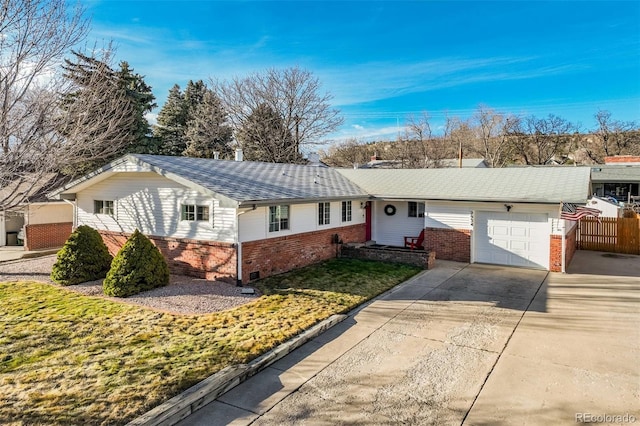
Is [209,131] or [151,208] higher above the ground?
[209,131]

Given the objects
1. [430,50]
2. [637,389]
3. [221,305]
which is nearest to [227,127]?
[430,50]

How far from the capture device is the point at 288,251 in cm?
1238

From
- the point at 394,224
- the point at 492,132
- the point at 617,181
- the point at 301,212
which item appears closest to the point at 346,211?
the point at 394,224

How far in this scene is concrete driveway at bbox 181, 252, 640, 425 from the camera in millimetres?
4797

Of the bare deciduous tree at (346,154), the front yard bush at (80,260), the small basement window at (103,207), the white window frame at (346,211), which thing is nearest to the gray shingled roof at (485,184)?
the white window frame at (346,211)

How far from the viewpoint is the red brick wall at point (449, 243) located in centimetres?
1420

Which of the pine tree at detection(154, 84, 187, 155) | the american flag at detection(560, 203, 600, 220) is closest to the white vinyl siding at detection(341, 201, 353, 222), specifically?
the american flag at detection(560, 203, 600, 220)

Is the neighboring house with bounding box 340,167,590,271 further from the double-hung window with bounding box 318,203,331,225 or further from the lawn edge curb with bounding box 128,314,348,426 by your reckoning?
the lawn edge curb with bounding box 128,314,348,426

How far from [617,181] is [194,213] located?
1362 inches

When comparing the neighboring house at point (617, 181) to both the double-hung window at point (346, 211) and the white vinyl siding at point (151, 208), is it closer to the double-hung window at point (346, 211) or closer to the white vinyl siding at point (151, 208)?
the double-hung window at point (346, 211)

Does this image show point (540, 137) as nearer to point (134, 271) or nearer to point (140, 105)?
point (140, 105)

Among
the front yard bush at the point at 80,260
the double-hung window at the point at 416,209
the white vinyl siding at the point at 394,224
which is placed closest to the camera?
the front yard bush at the point at 80,260

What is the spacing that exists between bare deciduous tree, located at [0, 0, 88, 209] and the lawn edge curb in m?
8.42

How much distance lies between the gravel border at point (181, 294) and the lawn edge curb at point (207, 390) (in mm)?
2680
